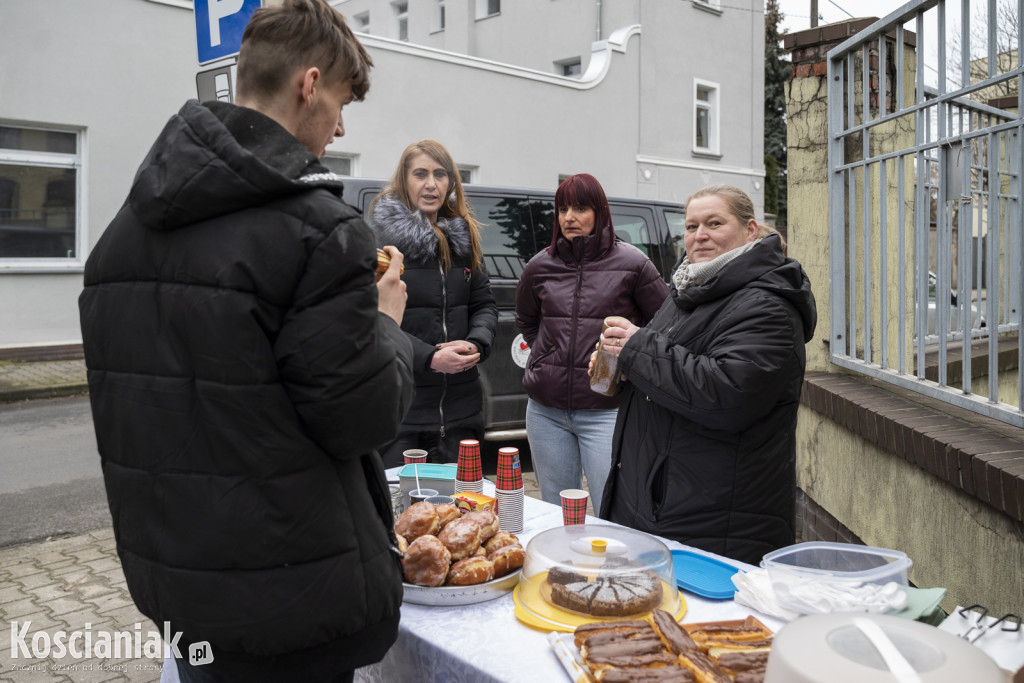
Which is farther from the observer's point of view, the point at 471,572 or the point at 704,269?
the point at 704,269

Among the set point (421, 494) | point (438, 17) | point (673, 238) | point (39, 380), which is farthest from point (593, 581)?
point (438, 17)

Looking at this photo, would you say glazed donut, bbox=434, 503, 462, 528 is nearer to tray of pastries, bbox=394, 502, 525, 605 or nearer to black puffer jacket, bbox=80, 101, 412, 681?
tray of pastries, bbox=394, 502, 525, 605

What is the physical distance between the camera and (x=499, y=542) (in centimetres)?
210

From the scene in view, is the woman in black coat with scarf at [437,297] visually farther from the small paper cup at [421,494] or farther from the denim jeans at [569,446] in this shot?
the small paper cup at [421,494]

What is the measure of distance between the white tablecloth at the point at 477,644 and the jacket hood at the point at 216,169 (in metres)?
0.98

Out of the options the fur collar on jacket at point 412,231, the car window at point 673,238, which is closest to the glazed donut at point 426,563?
the fur collar on jacket at point 412,231

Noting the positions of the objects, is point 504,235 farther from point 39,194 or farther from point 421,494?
point 39,194

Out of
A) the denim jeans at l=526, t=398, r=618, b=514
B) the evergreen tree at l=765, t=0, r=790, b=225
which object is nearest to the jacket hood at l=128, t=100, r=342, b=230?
the denim jeans at l=526, t=398, r=618, b=514

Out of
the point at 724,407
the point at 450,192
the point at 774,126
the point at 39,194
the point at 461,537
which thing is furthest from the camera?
the point at 774,126

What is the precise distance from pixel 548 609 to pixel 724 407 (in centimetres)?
90

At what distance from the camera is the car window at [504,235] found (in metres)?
6.12

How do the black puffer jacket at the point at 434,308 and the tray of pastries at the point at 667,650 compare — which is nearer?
the tray of pastries at the point at 667,650

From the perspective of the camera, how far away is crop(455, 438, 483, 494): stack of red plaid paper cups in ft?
8.86

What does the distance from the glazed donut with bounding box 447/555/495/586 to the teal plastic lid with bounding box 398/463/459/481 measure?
0.75m
